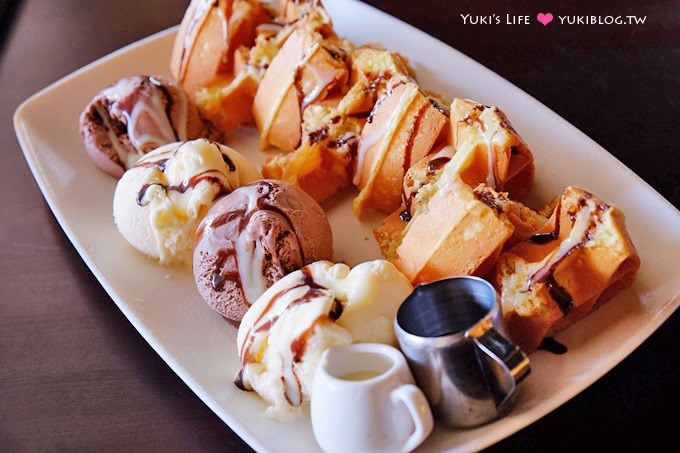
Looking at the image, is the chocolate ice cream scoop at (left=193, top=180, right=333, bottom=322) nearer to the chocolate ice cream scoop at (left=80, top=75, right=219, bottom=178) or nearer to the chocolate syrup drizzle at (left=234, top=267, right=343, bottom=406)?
the chocolate syrup drizzle at (left=234, top=267, right=343, bottom=406)

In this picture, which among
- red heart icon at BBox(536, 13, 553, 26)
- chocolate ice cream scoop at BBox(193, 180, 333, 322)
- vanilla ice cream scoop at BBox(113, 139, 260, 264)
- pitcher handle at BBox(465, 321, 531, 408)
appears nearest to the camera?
pitcher handle at BBox(465, 321, 531, 408)

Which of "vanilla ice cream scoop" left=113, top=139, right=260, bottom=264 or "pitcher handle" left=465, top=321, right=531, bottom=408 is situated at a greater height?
"pitcher handle" left=465, top=321, right=531, bottom=408

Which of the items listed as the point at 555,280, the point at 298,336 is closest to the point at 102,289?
the point at 298,336

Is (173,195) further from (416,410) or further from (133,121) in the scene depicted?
(416,410)

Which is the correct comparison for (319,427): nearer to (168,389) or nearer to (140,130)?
(168,389)

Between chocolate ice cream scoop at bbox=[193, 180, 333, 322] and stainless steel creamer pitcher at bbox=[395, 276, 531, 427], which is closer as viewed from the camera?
stainless steel creamer pitcher at bbox=[395, 276, 531, 427]

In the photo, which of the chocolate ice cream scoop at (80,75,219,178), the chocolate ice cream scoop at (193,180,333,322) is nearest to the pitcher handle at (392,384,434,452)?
the chocolate ice cream scoop at (193,180,333,322)

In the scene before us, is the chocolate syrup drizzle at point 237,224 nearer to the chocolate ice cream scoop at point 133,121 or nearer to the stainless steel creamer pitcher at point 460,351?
the stainless steel creamer pitcher at point 460,351
